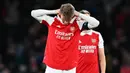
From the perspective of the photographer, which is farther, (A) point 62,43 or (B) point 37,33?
(B) point 37,33

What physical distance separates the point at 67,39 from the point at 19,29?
710 cm

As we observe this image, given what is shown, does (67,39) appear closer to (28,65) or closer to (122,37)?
(28,65)

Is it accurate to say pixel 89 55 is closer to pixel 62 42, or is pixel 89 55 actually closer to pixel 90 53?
pixel 90 53

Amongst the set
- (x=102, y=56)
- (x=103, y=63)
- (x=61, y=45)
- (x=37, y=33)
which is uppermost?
(x=37, y=33)

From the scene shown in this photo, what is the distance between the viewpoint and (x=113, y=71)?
13.7 m

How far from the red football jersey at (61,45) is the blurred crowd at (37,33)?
5682 mm

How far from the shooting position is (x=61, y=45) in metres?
7.93

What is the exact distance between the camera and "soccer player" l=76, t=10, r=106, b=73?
29.0ft

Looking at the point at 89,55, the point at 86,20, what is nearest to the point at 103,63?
the point at 89,55

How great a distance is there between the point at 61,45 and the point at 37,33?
23.0ft

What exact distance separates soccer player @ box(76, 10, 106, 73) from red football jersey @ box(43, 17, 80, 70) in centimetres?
85

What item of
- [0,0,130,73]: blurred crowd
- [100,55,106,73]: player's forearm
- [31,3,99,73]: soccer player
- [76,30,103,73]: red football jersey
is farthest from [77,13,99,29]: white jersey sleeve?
[0,0,130,73]: blurred crowd

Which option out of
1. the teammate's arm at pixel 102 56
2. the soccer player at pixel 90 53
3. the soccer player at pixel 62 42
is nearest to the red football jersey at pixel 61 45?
the soccer player at pixel 62 42

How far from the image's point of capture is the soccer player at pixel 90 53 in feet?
29.0
